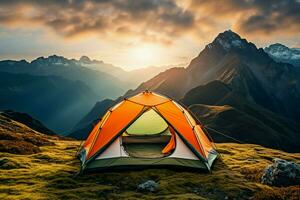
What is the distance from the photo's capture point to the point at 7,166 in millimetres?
23312

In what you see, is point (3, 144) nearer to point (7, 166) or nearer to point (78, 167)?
point (7, 166)

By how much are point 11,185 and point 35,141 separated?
2156cm

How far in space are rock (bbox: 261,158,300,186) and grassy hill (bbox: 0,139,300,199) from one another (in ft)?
2.62

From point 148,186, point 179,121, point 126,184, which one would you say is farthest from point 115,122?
point 148,186

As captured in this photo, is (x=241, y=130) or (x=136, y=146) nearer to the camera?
(x=136, y=146)

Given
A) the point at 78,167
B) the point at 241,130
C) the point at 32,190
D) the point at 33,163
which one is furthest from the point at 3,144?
the point at 241,130

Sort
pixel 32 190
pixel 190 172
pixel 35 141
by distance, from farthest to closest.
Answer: pixel 35 141 < pixel 190 172 < pixel 32 190

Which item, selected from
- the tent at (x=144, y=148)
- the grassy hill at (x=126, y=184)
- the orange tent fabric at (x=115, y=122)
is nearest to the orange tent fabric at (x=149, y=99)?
the tent at (x=144, y=148)

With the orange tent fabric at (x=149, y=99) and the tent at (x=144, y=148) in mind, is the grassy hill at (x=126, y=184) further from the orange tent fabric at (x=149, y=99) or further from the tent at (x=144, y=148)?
the orange tent fabric at (x=149, y=99)

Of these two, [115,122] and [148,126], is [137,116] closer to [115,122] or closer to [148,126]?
[115,122]

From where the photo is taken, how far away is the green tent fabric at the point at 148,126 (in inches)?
1271

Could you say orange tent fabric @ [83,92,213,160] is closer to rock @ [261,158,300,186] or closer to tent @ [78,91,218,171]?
tent @ [78,91,218,171]

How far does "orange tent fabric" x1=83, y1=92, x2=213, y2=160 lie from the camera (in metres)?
22.7

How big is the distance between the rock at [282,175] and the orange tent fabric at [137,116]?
4253mm
